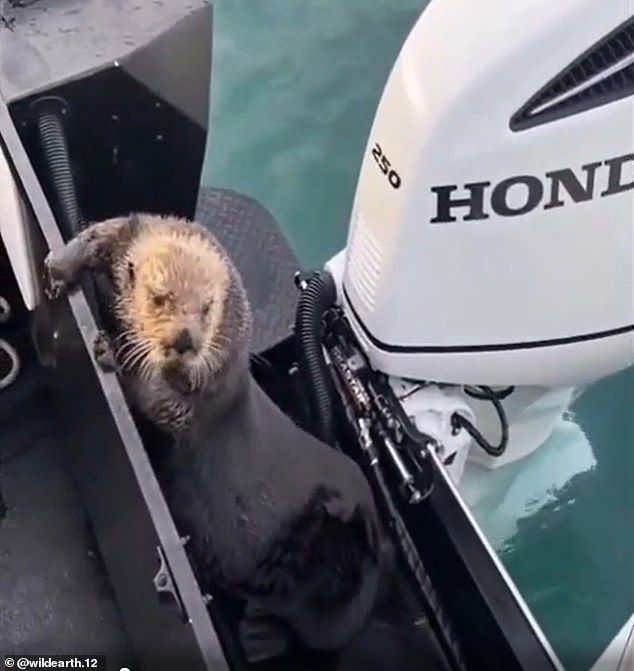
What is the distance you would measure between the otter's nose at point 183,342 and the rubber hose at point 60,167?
44 cm

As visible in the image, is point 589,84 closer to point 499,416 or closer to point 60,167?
point 499,416

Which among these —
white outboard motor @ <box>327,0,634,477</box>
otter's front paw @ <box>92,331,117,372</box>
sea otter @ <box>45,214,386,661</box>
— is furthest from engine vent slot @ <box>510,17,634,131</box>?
otter's front paw @ <box>92,331,117,372</box>

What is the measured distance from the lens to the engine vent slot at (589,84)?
129 centimetres

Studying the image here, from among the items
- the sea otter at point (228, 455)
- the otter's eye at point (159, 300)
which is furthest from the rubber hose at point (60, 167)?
the otter's eye at point (159, 300)

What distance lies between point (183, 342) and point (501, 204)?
1.39 ft

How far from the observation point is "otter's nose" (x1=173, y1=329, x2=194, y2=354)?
1.12 meters

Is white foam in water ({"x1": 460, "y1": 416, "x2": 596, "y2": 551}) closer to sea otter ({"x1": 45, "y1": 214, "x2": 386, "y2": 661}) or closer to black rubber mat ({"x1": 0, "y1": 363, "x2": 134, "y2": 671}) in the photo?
sea otter ({"x1": 45, "y1": 214, "x2": 386, "y2": 661})

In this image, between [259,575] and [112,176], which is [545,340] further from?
[112,176]

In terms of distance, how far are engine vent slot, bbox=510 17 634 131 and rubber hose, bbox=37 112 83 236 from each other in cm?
59

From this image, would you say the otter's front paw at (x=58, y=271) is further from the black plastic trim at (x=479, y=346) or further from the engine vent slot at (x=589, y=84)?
the engine vent slot at (x=589, y=84)

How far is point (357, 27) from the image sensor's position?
324 cm

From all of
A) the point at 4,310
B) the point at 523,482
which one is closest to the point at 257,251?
the point at 4,310

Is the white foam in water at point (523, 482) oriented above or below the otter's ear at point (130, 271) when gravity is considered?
below

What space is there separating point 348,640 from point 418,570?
0.39 ft
